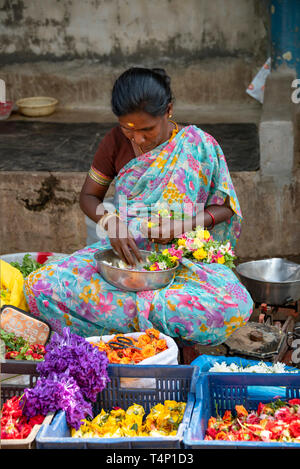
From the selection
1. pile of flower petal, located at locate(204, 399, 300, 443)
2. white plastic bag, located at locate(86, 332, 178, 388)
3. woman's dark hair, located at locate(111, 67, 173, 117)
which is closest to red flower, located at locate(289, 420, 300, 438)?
pile of flower petal, located at locate(204, 399, 300, 443)

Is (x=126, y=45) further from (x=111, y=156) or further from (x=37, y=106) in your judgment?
(x=111, y=156)

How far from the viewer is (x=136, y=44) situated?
7250 millimetres

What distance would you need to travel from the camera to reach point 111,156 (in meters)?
4.01

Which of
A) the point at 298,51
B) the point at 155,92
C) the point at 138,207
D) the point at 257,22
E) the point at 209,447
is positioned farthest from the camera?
the point at 257,22

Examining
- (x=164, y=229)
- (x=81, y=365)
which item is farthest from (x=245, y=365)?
(x=81, y=365)

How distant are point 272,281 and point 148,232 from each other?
3.21ft

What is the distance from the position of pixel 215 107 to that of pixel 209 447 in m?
5.33

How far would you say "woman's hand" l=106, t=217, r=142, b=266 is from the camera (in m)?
3.65

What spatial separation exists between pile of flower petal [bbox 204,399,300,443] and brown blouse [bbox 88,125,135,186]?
5.45 ft

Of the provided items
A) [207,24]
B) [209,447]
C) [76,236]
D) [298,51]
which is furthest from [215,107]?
[209,447]

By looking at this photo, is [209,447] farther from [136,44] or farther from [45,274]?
[136,44]

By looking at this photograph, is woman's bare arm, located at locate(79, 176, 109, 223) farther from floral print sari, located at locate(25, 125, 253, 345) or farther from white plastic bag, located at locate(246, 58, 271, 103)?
white plastic bag, located at locate(246, 58, 271, 103)

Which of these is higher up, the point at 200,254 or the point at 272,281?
the point at 200,254
